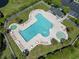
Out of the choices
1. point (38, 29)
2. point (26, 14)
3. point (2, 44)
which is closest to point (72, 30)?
point (38, 29)

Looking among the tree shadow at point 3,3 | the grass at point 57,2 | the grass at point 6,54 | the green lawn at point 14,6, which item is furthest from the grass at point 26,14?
the grass at point 6,54

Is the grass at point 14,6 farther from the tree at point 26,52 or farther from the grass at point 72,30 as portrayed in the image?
the tree at point 26,52

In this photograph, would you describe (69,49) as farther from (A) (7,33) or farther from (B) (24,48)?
(A) (7,33)

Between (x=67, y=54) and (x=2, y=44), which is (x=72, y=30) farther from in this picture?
(x=2, y=44)

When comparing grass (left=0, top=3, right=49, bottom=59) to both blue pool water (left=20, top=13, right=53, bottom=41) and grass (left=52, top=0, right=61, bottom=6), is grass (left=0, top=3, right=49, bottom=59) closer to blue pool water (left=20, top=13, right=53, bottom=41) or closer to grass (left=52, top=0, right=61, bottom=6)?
grass (left=52, top=0, right=61, bottom=6)

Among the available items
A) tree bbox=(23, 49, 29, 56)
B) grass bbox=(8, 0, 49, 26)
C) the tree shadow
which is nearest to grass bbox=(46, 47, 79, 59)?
tree bbox=(23, 49, 29, 56)
